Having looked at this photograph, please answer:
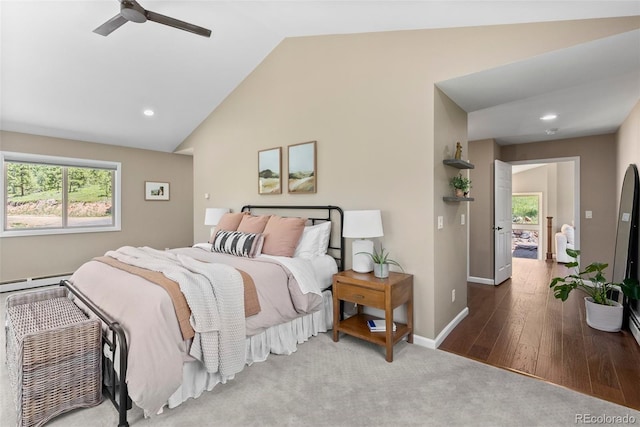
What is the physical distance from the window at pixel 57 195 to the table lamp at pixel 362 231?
15.9 ft

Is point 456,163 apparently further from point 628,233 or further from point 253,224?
point 253,224

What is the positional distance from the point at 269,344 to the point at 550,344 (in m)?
2.54

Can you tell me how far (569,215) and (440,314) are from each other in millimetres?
6670

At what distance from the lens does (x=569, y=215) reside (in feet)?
24.6

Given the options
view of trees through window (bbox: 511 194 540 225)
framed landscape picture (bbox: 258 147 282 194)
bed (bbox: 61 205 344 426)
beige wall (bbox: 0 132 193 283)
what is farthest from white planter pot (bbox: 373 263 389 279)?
view of trees through window (bbox: 511 194 540 225)

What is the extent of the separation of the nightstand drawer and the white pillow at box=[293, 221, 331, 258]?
0.60 meters

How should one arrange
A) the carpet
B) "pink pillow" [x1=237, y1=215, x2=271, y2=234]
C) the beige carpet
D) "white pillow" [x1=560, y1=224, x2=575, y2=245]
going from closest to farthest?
1. the beige carpet
2. "pink pillow" [x1=237, y1=215, x2=271, y2=234]
3. "white pillow" [x1=560, y1=224, x2=575, y2=245]
4. the carpet

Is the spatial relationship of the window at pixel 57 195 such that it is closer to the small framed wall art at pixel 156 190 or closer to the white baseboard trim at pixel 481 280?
the small framed wall art at pixel 156 190

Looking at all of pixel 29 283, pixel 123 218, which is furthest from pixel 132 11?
pixel 29 283

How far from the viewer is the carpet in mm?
8081

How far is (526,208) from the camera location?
8773mm

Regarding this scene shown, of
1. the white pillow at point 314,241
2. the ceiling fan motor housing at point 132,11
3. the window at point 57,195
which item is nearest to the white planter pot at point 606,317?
the white pillow at point 314,241

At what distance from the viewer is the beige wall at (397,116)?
8.34 feet

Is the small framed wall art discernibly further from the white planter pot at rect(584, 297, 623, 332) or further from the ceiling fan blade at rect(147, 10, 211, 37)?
the white planter pot at rect(584, 297, 623, 332)
